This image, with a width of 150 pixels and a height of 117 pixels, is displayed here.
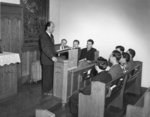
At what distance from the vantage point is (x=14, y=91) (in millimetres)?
5578

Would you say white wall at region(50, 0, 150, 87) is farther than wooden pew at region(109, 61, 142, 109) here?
Yes

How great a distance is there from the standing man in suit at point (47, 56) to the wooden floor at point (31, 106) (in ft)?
1.13

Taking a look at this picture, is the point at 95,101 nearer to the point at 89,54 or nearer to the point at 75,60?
the point at 75,60

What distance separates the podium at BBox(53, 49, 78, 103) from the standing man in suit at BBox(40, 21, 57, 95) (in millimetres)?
218

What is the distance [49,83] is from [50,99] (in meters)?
0.48

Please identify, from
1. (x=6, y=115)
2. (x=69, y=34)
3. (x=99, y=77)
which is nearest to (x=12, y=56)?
(x=6, y=115)

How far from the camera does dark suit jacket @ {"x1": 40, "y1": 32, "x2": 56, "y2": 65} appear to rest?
5449 mm

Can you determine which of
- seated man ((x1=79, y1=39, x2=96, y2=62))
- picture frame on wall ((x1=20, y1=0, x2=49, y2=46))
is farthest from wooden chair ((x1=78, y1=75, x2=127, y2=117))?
picture frame on wall ((x1=20, y1=0, x2=49, y2=46))

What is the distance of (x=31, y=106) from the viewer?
495cm

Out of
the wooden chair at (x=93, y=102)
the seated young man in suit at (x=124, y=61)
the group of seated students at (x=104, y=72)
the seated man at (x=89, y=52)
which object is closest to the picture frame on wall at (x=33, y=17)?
the seated man at (x=89, y=52)

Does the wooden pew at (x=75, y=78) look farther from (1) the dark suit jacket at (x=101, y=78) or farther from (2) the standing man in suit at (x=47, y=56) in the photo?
(1) the dark suit jacket at (x=101, y=78)

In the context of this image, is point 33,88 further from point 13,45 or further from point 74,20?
point 74,20

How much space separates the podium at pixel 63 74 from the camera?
516cm

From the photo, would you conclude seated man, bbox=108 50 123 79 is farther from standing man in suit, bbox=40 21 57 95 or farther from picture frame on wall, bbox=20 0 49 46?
picture frame on wall, bbox=20 0 49 46
